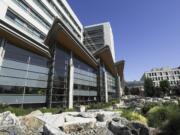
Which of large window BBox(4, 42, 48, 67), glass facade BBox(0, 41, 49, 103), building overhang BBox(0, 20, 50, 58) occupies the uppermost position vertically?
building overhang BBox(0, 20, 50, 58)

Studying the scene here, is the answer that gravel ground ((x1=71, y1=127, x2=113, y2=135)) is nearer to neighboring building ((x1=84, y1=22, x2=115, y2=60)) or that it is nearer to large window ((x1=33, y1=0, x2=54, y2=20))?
large window ((x1=33, y1=0, x2=54, y2=20))

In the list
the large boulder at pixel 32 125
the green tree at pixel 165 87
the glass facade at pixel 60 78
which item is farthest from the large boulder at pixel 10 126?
the green tree at pixel 165 87

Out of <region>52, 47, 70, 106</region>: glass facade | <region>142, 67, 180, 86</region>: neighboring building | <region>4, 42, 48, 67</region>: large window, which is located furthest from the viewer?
<region>142, 67, 180, 86</region>: neighboring building

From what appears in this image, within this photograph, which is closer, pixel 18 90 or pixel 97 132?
pixel 97 132

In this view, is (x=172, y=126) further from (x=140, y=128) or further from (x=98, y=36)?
(x=98, y=36)

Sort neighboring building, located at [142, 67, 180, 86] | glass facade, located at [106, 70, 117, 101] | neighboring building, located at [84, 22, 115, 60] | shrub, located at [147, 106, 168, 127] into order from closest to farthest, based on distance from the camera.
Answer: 1. shrub, located at [147, 106, 168, 127]
2. glass facade, located at [106, 70, 117, 101]
3. neighboring building, located at [84, 22, 115, 60]
4. neighboring building, located at [142, 67, 180, 86]

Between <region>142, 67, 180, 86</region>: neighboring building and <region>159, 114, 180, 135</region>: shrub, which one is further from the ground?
<region>142, 67, 180, 86</region>: neighboring building

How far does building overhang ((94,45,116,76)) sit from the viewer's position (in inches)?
1526

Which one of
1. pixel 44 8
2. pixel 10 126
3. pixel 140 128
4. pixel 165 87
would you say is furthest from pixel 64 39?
pixel 165 87

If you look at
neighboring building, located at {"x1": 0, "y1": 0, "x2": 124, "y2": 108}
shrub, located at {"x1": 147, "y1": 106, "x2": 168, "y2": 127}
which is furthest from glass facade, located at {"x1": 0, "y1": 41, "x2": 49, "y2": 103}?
shrub, located at {"x1": 147, "y1": 106, "x2": 168, "y2": 127}

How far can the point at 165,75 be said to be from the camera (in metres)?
127

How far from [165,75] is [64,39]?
4803 inches

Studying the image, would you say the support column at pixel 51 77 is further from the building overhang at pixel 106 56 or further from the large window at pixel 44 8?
the building overhang at pixel 106 56

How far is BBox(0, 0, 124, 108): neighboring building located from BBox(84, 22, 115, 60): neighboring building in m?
22.3
